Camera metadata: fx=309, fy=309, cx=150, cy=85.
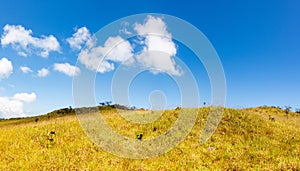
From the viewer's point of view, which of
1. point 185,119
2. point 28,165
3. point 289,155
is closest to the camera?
point 28,165

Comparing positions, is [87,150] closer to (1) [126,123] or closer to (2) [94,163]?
(2) [94,163]

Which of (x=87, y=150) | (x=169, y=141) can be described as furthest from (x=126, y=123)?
(x=87, y=150)

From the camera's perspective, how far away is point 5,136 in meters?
19.5

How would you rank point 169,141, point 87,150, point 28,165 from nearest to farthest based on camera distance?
1. point 28,165
2. point 87,150
3. point 169,141

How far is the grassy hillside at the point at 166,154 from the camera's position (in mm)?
15766

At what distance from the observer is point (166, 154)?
1809 cm

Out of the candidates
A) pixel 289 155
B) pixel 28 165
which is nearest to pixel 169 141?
pixel 289 155

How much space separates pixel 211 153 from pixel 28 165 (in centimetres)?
1021

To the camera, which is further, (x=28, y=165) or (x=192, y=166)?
(x=192, y=166)

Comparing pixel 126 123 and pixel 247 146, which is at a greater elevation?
pixel 126 123

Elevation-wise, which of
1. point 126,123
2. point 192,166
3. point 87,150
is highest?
point 126,123

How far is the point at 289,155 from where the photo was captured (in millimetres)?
18984

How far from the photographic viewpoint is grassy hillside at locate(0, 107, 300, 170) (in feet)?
51.7

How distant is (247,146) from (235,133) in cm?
266
